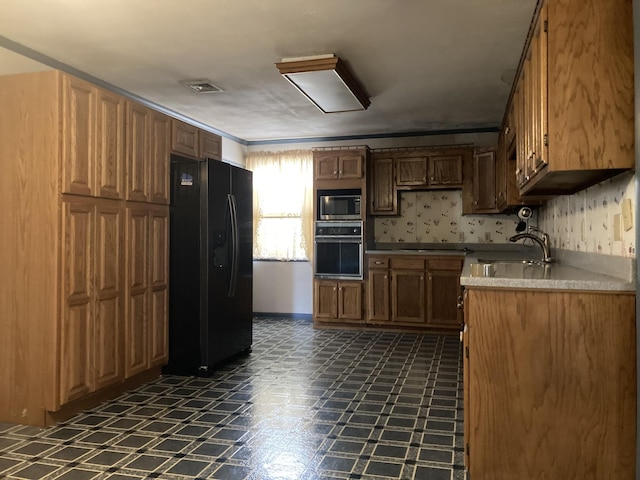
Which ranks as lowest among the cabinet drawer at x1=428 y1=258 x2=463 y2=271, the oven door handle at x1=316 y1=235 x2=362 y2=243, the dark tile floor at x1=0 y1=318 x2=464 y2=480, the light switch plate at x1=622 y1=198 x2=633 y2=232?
the dark tile floor at x1=0 y1=318 x2=464 y2=480

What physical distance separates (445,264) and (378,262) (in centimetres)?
80

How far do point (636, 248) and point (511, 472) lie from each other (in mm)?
1031

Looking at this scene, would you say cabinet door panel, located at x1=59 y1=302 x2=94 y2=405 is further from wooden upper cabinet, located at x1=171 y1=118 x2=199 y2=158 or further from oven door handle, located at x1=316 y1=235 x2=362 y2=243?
oven door handle, located at x1=316 y1=235 x2=362 y2=243

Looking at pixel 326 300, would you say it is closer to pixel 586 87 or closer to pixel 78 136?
pixel 78 136

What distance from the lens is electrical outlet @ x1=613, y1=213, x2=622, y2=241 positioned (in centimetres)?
206

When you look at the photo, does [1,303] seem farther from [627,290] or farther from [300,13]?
[627,290]

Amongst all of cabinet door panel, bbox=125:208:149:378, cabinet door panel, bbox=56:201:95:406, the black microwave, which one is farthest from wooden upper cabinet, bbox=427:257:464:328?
cabinet door panel, bbox=56:201:95:406

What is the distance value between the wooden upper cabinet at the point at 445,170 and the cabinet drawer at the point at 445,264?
96 centimetres

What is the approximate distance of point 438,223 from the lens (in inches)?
250

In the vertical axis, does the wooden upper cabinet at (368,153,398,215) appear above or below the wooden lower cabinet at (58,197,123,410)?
above

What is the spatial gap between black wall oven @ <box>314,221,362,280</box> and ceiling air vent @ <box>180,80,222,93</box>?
2246mm

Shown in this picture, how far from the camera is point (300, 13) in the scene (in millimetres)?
2967

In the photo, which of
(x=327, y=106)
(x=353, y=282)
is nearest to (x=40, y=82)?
(x=327, y=106)

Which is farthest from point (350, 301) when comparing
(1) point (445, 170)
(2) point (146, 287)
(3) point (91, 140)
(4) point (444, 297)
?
(3) point (91, 140)
